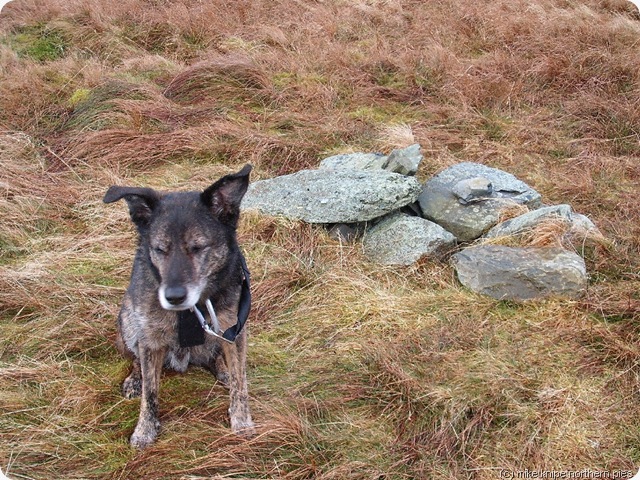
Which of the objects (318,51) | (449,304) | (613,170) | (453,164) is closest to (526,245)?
(449,304)

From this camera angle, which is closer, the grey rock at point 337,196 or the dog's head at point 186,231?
the dog's head at point 186,231

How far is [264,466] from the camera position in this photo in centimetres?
315

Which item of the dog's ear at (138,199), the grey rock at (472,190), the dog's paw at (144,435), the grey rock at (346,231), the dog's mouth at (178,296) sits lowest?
the grey rock at (346,231)

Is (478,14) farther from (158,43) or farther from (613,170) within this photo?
(158,43)

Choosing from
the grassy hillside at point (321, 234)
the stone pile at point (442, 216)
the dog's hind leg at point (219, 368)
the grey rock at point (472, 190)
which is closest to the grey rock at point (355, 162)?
the stone pile at point (442, 216)

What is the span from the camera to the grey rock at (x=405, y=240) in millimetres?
5094

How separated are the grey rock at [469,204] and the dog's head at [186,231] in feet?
9.41

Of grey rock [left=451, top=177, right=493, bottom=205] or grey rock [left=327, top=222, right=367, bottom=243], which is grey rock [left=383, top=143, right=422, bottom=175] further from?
grey rock [left=327, top=222, right=367, bottom=243]

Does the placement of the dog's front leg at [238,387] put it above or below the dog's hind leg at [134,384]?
above

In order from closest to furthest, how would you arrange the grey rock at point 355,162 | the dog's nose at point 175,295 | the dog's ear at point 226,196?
the dog's nose at point 175,295
the dog's ear at point 226,196
the grey rock at point 355,162

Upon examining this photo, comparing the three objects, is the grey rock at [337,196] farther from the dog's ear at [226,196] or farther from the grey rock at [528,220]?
the dog's ear at [226,196]

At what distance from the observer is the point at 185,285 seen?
2842 millimetres

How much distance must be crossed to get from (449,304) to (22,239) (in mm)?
3761

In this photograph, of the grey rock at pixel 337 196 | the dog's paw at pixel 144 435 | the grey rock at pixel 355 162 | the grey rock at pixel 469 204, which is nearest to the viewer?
the dog's paw at pixel 144 435
